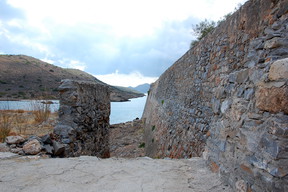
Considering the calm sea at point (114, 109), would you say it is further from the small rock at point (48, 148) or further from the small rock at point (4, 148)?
the small rock at point (48, 148)

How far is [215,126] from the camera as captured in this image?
2.36 meters

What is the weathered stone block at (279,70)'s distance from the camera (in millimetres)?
1299

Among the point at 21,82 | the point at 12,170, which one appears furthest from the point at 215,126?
the point at 21,82

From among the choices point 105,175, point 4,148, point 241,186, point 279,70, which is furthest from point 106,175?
point 4,148

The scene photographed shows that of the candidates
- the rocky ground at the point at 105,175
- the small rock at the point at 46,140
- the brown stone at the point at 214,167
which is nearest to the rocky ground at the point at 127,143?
the small rock at the point at 46,140

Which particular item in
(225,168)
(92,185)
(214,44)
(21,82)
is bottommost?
(92,185)

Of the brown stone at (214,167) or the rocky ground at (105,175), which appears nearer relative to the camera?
the rocky ground at (105,175)

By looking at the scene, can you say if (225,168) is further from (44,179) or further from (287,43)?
(44,179)

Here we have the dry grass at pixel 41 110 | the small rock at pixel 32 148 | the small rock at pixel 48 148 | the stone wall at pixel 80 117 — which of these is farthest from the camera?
the dry grass at pixel 41 110

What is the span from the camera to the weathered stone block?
130 cm

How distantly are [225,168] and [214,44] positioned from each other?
293 cm

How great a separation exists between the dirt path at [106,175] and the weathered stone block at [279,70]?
1036 mm

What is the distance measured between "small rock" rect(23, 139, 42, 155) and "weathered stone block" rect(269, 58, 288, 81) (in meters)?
3.23

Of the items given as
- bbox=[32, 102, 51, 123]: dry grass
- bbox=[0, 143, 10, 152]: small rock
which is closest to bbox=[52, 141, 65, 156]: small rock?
bbox=[0, 143, 10, 152]: small rock
